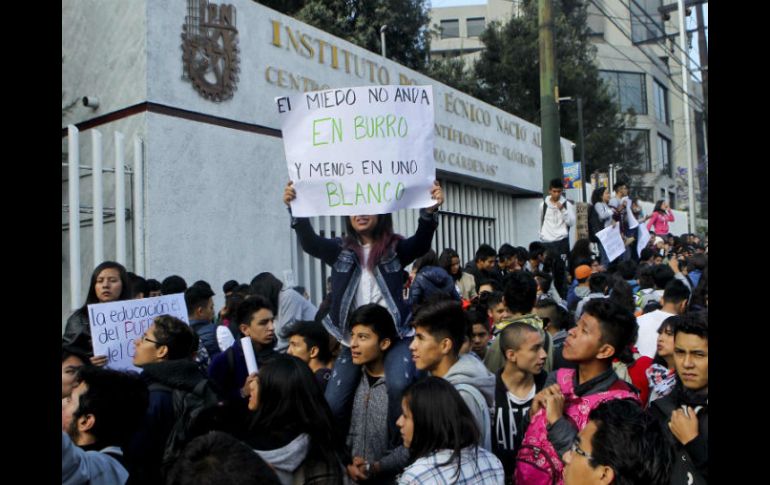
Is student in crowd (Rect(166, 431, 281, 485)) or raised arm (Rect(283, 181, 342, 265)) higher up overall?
raised arm (Rect(283, 181, 342, 265))

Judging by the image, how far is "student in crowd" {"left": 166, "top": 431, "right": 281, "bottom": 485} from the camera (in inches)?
83.5

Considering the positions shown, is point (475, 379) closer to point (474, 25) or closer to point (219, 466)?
point (219, 466)

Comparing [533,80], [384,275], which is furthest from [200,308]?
[533,80]

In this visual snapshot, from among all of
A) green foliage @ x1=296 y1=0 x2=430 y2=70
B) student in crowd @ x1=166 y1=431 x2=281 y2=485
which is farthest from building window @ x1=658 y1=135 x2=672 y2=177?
student in crowd @ x1=166 y1=431 x2=281 y2=485

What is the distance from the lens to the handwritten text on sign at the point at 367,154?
190 inches

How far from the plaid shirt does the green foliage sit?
2111cm

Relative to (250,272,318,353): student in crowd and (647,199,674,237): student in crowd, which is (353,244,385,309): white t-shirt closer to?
(250,272,318,353): student in crowd

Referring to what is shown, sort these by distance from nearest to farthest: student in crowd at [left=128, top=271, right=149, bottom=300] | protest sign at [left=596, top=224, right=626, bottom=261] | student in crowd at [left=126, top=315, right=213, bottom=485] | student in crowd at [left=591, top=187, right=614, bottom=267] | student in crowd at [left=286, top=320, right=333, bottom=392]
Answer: student in crowd at [left=126, top=315, right=213, bottom=485], student in crowd at [left=286, top=320, right=333, bottom=392], student in crowd at [left=128, top=271, right=149, bottom=300], protest sign at [left=596, top=224, right=626, bottom=261], student in crowd at [left=591, top=187, right=614, bottom=267]

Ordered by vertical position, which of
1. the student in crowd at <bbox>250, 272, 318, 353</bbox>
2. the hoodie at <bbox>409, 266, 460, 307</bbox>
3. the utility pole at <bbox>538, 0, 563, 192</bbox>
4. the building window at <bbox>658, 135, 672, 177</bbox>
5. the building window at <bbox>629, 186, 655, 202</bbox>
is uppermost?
the building window at <bbox>658, 135, 672, 177</bbox>

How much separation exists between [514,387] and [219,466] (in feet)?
7.68

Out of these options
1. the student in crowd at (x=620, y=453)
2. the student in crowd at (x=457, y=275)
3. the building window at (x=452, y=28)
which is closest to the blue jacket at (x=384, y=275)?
the student in crowd at (x=620, y=453)

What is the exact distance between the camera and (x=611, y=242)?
10625 mm
